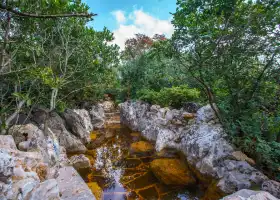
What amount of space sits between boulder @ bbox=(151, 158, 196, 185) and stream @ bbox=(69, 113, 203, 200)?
0.14 metres

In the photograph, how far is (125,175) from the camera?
5098 millimetres

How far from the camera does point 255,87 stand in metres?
3.87

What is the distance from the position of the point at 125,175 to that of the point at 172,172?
1573 mm

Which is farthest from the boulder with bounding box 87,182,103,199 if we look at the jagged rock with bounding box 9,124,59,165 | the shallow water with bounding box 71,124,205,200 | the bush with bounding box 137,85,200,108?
the bush with bounding box 137,85,200,108

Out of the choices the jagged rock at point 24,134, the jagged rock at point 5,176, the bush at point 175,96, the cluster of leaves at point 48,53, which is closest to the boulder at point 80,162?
the jagged rock at point 24,134

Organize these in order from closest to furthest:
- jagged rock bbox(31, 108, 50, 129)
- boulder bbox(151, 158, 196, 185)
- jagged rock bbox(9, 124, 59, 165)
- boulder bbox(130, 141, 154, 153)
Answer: jagged rock bbox(9, 124, 59, 165) → boulder bbox(151, 158, 196, 185) → boulder bbox(130, 141, 154, 153) → jagged rock bbox(31, 108, 50, 129)

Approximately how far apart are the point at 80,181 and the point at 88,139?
4.80 metres

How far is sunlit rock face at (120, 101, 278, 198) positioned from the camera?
11.1 feet

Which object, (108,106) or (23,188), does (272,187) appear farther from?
(108,106)

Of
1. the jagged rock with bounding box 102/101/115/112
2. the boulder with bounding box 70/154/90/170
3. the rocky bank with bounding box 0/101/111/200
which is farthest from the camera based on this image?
the jagged rock with bounding box 102/101/115/112

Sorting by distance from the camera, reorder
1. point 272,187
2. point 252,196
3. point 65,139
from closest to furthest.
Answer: point 252,196
point 272,187
point 65,139

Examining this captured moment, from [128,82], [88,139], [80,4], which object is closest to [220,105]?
[80,4]

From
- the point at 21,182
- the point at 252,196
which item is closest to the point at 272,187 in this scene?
the point at 252,196

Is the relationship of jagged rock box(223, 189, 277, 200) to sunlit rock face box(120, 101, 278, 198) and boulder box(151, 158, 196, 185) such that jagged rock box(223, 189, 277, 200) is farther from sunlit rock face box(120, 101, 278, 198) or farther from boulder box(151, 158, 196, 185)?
boulder box(151, 158, 196, 185)
